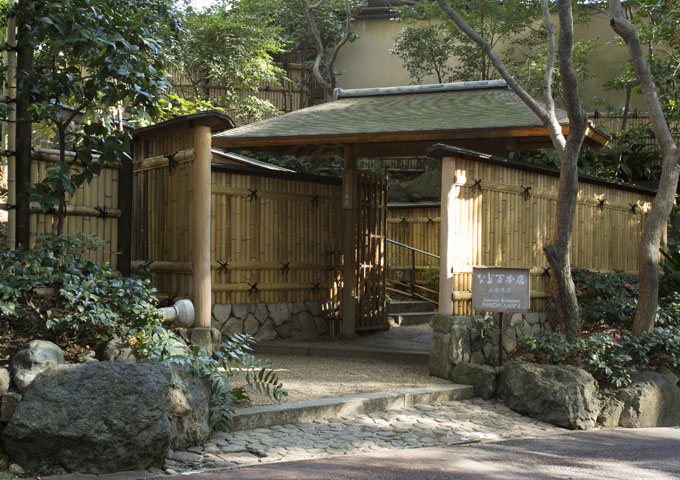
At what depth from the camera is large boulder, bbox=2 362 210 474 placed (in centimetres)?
512

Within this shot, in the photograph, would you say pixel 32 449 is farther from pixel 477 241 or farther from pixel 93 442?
pixel 477 241

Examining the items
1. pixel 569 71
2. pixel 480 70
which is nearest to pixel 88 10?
pixel 569 71

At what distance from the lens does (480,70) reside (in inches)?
931

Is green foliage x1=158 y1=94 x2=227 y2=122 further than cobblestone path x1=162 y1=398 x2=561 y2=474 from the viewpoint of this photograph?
Yes

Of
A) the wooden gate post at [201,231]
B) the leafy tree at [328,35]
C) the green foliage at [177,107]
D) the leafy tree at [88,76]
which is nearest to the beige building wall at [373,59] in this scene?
the leafy tree at [328,35]

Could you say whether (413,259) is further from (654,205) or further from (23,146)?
(23,146)

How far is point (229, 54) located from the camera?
20438 mm

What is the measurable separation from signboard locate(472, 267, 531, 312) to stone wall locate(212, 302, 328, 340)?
3.45 metres

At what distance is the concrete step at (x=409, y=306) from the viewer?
14197mm

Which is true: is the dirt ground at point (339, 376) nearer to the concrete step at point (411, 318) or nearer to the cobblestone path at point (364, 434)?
the cobblestone path at point (364, 434)

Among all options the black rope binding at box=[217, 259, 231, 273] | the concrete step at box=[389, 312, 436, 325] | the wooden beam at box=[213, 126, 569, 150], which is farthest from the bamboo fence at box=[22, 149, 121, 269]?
the concrete step at box=[389, 312, 436, 325]

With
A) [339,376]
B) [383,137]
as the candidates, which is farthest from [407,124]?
[339,376]

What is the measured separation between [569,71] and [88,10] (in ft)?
17.6

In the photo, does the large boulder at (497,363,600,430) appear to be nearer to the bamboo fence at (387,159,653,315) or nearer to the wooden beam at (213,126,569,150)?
the bamboo fence at (387,159,653,315)
